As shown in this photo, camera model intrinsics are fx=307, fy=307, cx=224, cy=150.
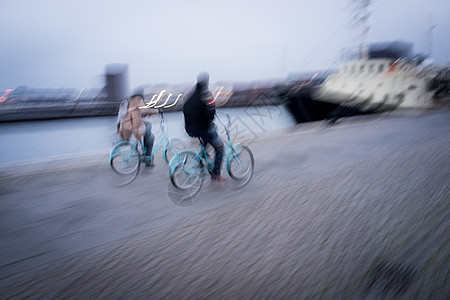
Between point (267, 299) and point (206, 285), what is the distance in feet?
1.58

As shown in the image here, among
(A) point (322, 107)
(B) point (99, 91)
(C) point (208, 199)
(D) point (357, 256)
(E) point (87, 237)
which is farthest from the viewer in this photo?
(B) point (99, 91)

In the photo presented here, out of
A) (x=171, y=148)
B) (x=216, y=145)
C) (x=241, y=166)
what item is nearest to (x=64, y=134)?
(x=171, y=148)

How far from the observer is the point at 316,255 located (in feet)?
9.09

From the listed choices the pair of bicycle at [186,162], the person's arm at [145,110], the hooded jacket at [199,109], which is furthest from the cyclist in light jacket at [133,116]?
the hooded jacket at [199,109]

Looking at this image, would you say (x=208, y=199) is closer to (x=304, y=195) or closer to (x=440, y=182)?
(x=304, y=195)

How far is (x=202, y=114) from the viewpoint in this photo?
4133 mm

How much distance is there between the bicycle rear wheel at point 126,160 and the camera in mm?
5023

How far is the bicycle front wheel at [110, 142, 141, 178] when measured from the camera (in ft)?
16.5

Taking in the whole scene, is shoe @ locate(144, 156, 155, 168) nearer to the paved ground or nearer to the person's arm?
the paved ground

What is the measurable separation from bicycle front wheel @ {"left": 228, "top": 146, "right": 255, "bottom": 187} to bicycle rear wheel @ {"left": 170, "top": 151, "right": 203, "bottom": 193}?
58 cm

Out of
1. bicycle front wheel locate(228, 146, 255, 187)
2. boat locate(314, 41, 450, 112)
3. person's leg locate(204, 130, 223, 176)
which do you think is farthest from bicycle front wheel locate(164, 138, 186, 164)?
boat locate(314, 41, 450, 112)

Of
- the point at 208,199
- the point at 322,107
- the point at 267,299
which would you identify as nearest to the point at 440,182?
the point at 208,199

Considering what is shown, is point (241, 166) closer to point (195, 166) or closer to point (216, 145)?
point (216, 145)

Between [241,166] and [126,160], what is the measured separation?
1.89m
